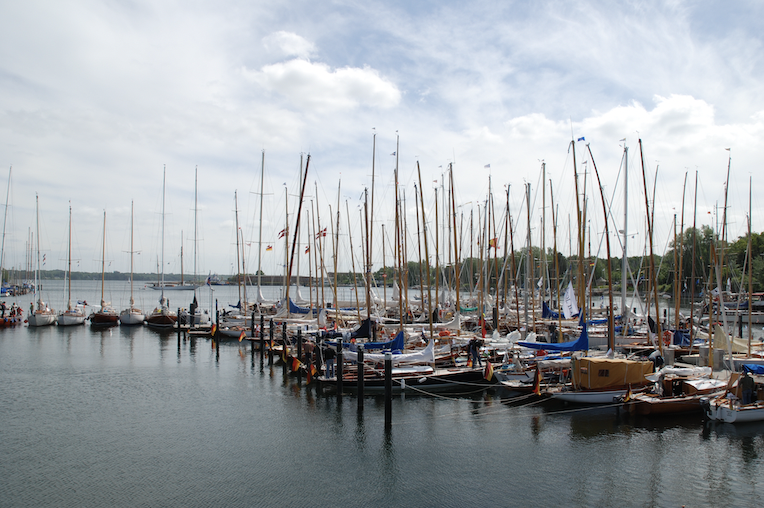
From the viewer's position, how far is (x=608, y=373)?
27.0m

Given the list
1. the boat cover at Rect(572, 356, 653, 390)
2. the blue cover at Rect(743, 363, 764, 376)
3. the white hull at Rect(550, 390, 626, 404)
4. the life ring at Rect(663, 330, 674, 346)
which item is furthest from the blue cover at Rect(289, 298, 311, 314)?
the blue cover at Rect(743, 363, 764, 376)

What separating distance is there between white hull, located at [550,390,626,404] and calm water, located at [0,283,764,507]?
2.13ft

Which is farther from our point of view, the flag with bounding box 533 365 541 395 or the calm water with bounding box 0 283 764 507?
the flag with bounding box 533 365 541 395

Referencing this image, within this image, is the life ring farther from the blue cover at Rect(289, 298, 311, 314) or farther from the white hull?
the blue cover at Rect(289, 298, 311, 314)

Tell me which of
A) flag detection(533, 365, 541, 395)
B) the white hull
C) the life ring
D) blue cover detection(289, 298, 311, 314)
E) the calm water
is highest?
blue cover detection(289, 298, 311, 314)

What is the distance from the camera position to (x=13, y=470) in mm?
19516

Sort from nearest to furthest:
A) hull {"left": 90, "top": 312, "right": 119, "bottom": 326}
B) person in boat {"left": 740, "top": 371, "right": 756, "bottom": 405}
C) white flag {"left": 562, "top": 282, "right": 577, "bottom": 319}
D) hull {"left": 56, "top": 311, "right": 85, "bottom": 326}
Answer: person in boat {"left": 740, "top": 371, "right": 756, "bottom": 405}
white flag {"left": 562, "top": 282, "right": 577, "bottom": 319}
hull {"left": 56, "top": 311, "right": 85, "bottom": 326}
hull {"left": 90, "top": 312, "right": 119, "bottom": 326}

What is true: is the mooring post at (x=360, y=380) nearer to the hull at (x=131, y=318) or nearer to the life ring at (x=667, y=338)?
the life ring at (x=667, y=338)

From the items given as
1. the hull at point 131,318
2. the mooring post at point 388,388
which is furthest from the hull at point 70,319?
the mooring post at point 388,388

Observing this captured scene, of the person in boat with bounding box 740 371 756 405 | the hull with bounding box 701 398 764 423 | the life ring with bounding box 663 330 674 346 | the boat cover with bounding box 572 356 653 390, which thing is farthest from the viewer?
the life ring with bounding box 663 330 674 346

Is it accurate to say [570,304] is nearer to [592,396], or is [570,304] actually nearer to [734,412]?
[592,396]

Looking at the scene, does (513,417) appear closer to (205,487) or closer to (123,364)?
(205,487)

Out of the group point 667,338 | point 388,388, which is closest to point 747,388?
point 667,338

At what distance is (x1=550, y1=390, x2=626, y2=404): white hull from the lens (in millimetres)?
26641
